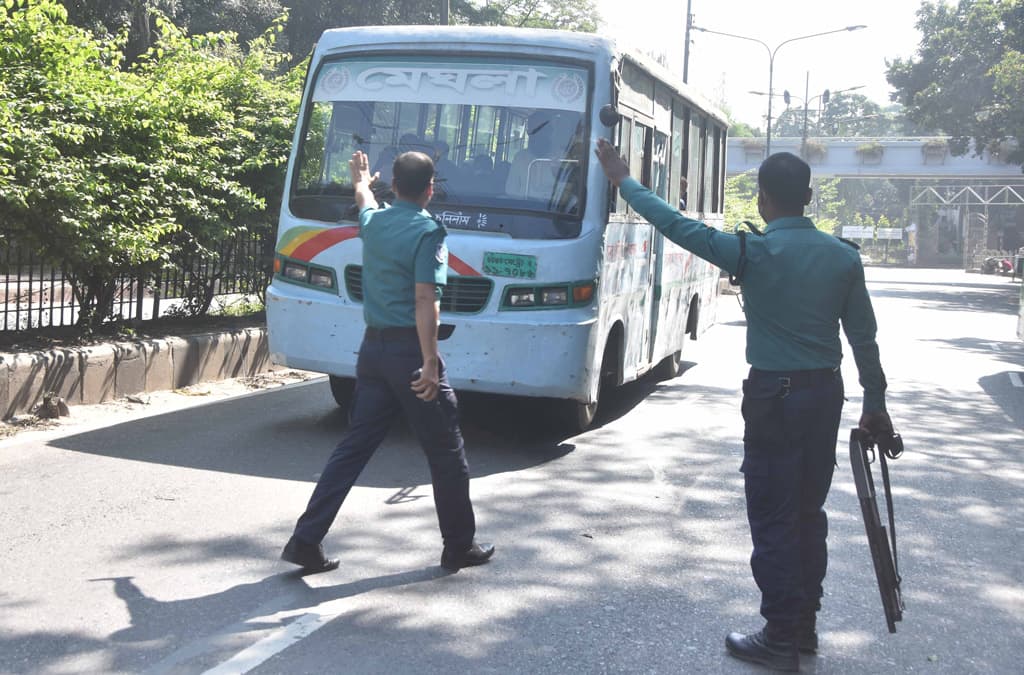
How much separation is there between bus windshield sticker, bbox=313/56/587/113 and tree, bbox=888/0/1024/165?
130 ft

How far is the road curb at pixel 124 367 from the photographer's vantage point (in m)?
8.66

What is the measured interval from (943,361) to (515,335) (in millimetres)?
9794

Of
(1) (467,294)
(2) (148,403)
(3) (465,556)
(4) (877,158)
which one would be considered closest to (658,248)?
(1) (467,294)

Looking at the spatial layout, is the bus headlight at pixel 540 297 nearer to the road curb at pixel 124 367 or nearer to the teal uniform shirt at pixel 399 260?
the teal uniform shirt at pixel 399 260

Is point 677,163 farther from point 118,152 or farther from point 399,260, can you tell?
point 399,260

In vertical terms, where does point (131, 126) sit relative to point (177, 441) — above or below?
above

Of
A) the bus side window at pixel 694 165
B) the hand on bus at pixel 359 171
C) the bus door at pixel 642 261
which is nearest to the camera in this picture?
the hand on bus at pixel 359 171

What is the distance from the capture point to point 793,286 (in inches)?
171

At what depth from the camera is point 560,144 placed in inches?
333

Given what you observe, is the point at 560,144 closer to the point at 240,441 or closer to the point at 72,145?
the point at 240,441

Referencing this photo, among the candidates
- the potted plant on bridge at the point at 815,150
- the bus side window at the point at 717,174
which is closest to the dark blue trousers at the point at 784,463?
the bus side window at the point at 717,174

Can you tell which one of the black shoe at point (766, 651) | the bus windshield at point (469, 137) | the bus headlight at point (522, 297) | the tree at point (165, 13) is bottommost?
the black shoe at point (766, 651)

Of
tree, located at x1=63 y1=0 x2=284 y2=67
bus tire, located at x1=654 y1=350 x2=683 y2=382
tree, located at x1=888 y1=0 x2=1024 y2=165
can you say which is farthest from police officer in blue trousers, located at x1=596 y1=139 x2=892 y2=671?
tree, located at x1=888 y1=0 x2=1024 y2=165

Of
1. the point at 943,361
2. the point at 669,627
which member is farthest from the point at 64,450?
the point at 943,361
